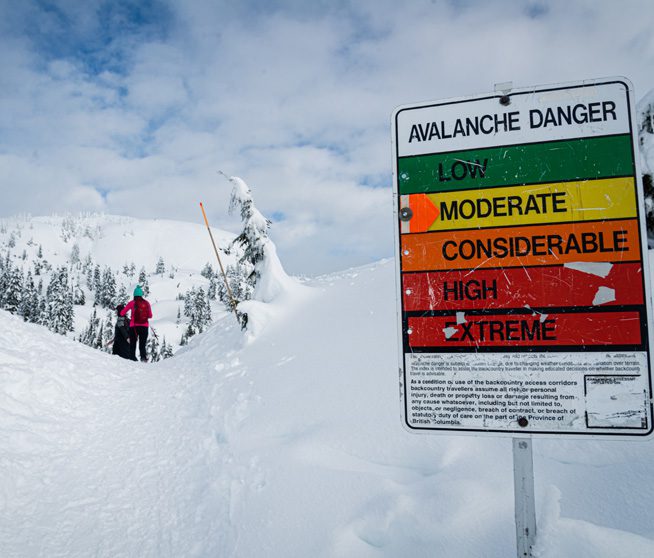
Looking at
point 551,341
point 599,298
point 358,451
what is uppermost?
point 599,298

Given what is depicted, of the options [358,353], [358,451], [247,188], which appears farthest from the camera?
[247,188]

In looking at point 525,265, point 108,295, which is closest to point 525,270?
point 525,265

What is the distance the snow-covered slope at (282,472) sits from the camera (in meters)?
2.60

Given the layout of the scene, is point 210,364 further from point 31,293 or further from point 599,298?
point 31,293

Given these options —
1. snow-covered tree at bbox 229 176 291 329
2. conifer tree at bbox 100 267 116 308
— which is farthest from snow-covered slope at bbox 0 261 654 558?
conifer tree at bbox 100 267 116 308

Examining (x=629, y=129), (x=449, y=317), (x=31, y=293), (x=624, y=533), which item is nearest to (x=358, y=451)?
(x=624, y=533)

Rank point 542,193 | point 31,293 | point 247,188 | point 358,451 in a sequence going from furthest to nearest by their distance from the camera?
point 31,293
point 247,188
point 358,451
point 542,193

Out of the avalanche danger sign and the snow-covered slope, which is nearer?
the avalanche danger sign

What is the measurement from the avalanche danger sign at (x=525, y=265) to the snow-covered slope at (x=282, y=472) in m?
0.83

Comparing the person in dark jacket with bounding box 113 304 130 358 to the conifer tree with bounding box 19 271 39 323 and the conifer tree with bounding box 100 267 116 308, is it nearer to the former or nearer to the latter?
the conifer tree with bounding box 19 271 39 323

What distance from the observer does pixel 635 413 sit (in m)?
1.67

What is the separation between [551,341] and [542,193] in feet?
2.23

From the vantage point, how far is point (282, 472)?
4.01m

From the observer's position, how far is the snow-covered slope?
8.54ft
